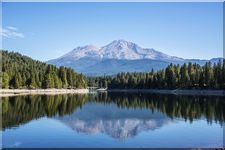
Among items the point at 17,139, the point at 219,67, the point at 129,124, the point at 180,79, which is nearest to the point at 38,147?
the point at 17,139

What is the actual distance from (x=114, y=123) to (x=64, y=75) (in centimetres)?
10881

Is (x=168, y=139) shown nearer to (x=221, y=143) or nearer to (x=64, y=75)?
(x=221, y=143)

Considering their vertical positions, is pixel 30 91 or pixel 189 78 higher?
pixel 189 78

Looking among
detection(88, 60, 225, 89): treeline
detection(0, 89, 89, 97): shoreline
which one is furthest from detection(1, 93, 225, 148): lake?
detection(88, 60, 225, 89): treeline

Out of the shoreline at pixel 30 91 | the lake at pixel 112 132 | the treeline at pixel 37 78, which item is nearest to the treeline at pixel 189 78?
the treeline at pixel 37 78

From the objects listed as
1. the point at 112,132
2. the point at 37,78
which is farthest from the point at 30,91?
the point at 112,132

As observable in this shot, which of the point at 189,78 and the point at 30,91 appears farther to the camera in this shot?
the point at 189,78

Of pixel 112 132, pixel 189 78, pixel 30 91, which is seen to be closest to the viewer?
pixel 112 132

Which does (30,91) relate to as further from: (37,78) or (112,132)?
(112,132)

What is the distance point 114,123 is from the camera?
47.3 metres

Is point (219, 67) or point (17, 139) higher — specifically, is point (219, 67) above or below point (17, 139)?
above

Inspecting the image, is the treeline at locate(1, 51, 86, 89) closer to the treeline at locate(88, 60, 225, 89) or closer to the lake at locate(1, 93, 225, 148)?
the treeline at locate(88, 60, 225, 89)

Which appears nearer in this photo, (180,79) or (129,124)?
(129,124)

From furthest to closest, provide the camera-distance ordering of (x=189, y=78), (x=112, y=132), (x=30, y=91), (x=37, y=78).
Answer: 1. (x=189, y=78)
2. (x=37, y=78)
3. (x=30, y=91)
4. (x=112, y=132)
